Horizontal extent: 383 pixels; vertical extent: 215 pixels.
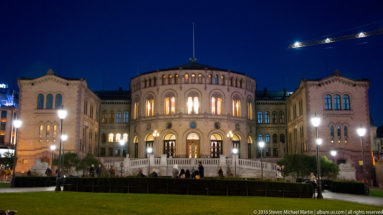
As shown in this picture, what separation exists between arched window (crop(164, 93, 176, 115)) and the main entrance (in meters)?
4.55

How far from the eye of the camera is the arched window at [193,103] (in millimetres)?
62875

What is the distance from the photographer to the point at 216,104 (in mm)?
63625

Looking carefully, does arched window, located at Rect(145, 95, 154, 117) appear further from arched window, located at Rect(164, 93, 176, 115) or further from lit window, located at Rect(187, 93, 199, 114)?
lit window, located at Rect(187, 93, 199, 114)

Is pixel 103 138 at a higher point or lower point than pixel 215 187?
higher

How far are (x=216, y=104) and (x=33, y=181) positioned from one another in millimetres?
33460

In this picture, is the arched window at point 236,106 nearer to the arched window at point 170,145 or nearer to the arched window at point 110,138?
the arched window at point 170,145

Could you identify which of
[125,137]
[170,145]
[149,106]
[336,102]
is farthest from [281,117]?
[125,137]

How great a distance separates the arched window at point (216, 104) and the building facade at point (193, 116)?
0.15 m

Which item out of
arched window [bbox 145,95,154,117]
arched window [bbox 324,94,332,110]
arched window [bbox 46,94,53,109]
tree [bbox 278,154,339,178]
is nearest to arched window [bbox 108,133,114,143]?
arched window [bbox 145,95,154,117]

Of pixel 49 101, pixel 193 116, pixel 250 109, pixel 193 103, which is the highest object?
pixel 193 103

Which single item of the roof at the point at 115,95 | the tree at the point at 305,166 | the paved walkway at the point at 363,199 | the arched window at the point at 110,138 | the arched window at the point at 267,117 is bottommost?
the paved walkway at the point at 363,199

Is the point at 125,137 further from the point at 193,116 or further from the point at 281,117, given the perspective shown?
the point at 281,117

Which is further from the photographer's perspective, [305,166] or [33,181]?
[305,166]

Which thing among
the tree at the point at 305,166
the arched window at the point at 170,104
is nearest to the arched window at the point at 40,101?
the arched window at the point at 170,104
